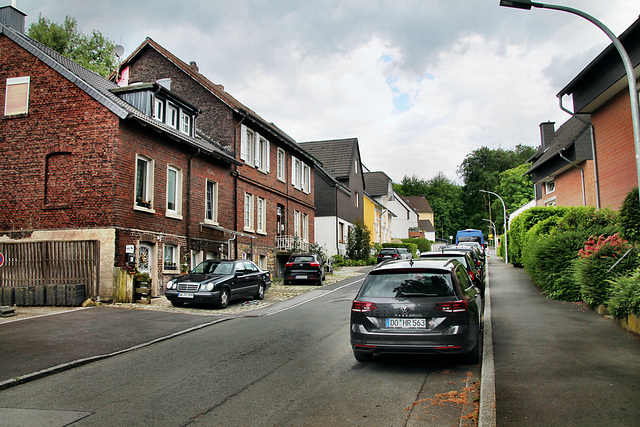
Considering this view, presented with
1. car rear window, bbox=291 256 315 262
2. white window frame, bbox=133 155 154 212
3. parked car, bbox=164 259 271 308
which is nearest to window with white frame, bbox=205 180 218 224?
car rear window, bbox=291 256 315 262

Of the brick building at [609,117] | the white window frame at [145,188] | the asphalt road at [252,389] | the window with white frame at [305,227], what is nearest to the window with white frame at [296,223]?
the window with white frame at [305,227]

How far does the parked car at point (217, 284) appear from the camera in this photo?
15.3 m

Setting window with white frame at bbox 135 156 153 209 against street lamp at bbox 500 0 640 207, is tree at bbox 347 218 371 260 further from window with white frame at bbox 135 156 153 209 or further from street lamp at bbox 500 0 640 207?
street lamp at bbox 500 0 640 207

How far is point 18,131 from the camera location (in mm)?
18203

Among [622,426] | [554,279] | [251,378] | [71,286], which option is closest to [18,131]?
[71,286]

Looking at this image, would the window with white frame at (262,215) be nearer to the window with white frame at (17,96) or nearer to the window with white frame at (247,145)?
the window with white frame at (247,145)

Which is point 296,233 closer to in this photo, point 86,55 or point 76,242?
point 76,242

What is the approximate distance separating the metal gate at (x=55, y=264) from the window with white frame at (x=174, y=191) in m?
4.01

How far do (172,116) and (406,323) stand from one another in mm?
17687

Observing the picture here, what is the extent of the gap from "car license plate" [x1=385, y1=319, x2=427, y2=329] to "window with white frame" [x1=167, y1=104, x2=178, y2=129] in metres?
17.1

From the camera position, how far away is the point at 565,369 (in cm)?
687

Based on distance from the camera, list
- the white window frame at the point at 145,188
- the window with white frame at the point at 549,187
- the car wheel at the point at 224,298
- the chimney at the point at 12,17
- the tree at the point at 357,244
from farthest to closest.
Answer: the tree at the point at 357,244 < the window with white frame at the point at 549,187 < the chimney at the point at 12,17 < the white window frame at the point at 145,188 < the car wheel at the point at 224,298

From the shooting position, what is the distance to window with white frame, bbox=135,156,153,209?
18188mm

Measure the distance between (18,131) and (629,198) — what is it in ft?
61.2
